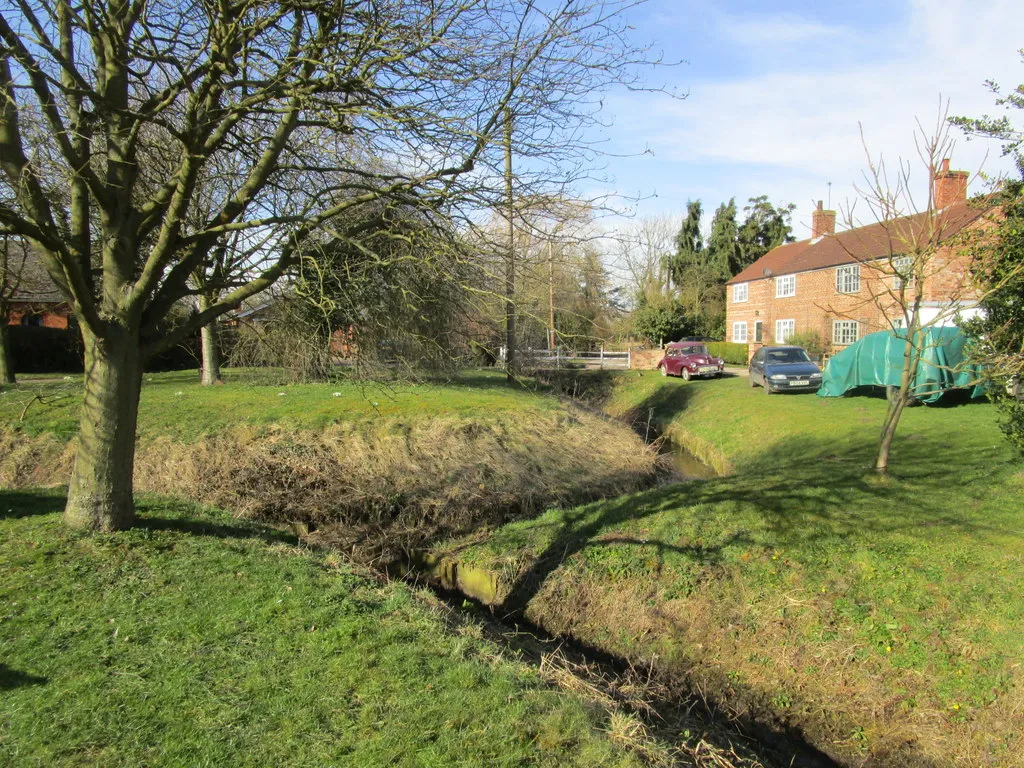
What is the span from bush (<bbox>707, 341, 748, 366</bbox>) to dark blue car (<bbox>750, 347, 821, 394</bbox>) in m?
17.4

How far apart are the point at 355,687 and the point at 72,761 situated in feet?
5.03

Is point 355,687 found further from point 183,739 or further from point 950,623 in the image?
point 950,623

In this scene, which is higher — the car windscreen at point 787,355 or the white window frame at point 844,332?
the white window frame at point 844,332

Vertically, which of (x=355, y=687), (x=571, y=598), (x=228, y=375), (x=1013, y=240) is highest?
(x=1013, y=240)

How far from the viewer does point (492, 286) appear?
660 centimetres

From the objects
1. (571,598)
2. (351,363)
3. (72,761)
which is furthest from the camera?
(571,598)

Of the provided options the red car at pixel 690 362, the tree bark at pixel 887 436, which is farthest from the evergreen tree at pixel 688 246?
the tree bark at pixel 887 436

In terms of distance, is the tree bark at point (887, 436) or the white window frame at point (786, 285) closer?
the tree bark at point (887, 436)

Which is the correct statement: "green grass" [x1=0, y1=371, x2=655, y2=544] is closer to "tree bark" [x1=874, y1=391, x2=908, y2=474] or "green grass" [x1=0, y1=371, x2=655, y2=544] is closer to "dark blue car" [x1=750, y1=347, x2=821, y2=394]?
"tree bark" [x1=874, y1=391, x2=908, y2=474]

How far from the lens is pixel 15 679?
12.9ft

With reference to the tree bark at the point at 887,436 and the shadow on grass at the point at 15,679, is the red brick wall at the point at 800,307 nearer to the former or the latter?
the tree bark at the point at 887,436

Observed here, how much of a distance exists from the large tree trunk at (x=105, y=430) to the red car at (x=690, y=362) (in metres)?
25.1

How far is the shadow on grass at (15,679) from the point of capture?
3.87 metres

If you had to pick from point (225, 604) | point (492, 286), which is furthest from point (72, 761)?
point (492, 286)
